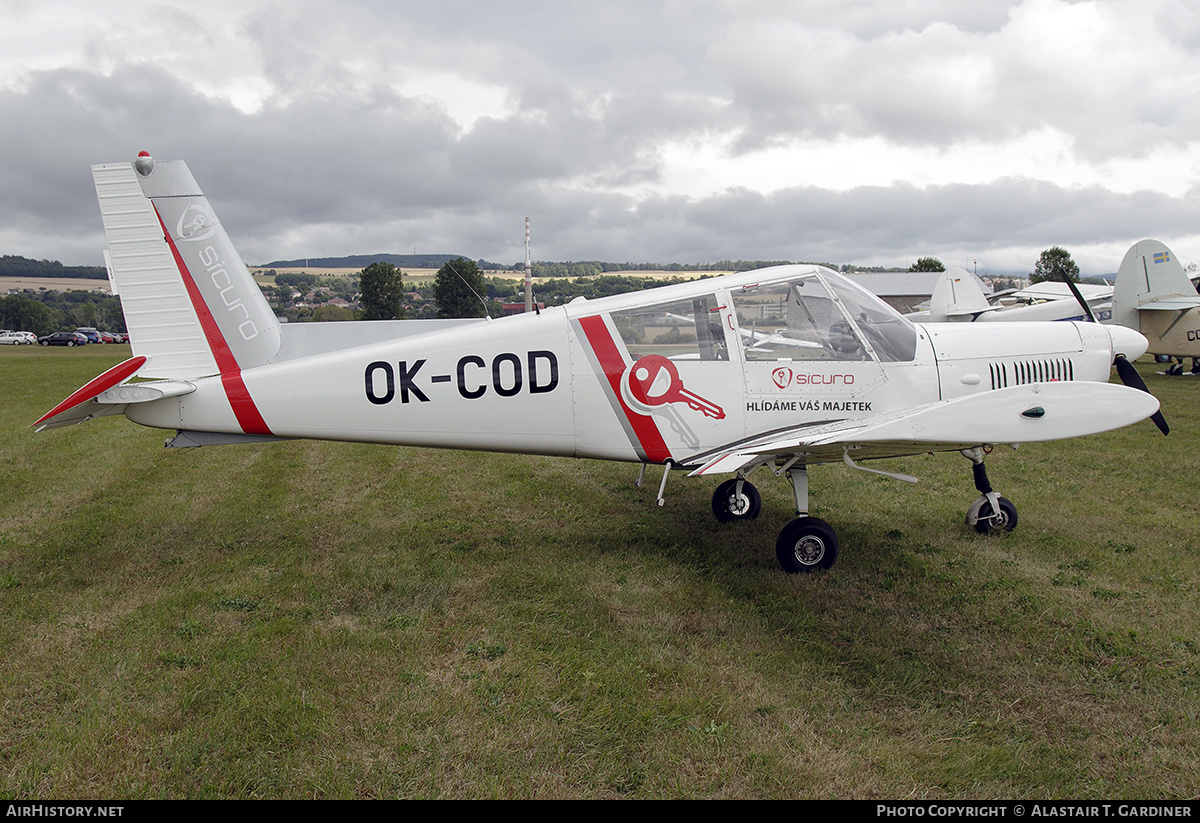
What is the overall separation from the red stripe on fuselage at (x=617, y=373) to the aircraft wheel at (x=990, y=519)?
3126mm

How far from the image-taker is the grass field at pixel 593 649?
3.03 meters

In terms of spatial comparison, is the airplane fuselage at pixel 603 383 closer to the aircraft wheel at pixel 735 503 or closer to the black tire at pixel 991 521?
the aircraft wheel at pixel 735 503

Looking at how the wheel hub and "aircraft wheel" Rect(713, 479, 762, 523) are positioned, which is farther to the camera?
"aircraft wheel" Rect(713, 479, 762, 523)

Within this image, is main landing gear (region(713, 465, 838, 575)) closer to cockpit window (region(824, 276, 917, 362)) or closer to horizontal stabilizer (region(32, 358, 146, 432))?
cockpit window (region(824, 276, 917, 362))

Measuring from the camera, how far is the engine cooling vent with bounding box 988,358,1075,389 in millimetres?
5742

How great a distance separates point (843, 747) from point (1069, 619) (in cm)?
232

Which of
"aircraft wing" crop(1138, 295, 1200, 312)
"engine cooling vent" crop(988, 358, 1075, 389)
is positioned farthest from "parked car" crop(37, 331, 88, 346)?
"aircraft wing" crop(1138, 295, 1200, 312)

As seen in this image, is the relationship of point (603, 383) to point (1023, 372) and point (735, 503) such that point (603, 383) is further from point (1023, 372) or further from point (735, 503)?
point (1023, 372)

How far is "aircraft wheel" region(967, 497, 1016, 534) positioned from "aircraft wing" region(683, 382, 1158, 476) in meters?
1.91

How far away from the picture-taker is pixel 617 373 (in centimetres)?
543

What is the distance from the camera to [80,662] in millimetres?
3945

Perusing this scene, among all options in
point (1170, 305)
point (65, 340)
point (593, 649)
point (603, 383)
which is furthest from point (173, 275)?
point (65, 340)

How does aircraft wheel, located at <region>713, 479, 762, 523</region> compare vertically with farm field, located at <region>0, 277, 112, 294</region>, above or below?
below

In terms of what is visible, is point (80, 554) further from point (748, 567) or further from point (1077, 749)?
point (1077, 749)
